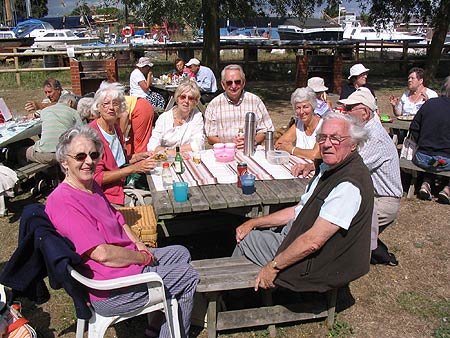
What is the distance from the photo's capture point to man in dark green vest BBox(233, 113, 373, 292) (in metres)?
2.33

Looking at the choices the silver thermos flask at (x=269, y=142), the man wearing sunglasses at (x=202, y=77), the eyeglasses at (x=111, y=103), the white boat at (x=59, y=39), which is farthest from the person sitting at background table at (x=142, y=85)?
the white boat at (x=59, y=39)

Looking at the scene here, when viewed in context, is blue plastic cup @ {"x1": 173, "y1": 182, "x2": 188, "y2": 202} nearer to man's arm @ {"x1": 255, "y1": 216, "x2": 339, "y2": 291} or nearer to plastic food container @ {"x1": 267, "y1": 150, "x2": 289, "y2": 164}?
man's arm @ {"x1": 255, "y1": 216, "x2": 339, "y2": 291}

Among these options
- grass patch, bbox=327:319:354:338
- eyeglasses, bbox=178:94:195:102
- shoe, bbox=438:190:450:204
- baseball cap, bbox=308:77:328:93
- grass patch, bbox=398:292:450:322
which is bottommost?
grass patch, bbox=398:292:450:322

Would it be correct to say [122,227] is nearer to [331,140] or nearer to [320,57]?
[331,140]

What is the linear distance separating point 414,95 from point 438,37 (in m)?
8.83

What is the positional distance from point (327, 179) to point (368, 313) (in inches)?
51.4

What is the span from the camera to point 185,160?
3918 millimetres

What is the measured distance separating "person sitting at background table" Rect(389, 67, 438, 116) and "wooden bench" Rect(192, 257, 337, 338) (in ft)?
14.2

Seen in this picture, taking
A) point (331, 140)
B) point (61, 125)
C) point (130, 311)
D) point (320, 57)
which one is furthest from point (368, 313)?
point (320, 57)

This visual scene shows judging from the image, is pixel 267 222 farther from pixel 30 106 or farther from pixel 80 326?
pixel 30 106

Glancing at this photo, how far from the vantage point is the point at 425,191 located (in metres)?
5.14

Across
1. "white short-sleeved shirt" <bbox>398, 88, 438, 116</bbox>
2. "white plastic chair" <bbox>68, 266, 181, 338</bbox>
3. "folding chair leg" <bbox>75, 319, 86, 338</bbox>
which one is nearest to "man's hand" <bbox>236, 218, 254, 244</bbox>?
"white plastic chair" <bbox>68, 266, 181, 338</bbox>

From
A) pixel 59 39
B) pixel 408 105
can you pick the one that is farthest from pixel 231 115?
pixel 59 39

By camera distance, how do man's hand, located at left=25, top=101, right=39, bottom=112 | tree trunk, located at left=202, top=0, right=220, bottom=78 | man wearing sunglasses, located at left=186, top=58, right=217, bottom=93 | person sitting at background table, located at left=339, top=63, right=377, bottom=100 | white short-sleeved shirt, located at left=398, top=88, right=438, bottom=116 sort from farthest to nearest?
tree trunk, located at left=202, top=0, right=220, bottom=78 < man wearing sunglasses, located at left=186, top=58, right=217, bottom=93 < man's hand, located at left=25, top=101, right=39, bottom=112 < white short-sleeved shirt, located at left=398, top=88, right=438, bottom=116 < person sitting at background table, located at left=339, top=63, right=377, bottom=100
